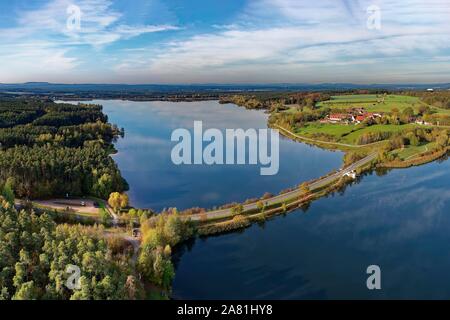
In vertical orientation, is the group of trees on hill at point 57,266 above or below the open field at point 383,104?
below

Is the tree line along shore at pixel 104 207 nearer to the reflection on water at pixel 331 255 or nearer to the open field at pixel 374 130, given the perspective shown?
the open field at pixel 374 130

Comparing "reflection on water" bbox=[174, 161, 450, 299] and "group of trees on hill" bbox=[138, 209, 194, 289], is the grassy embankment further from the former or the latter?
"group of trees on hill" bbox=[138, 209, 194, 289]

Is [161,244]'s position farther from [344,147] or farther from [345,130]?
[345,130]

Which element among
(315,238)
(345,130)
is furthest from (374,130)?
(315,238)

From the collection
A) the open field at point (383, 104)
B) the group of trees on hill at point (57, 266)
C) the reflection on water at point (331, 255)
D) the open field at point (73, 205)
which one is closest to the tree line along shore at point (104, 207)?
the group of trees on hill at point (57, 266)
